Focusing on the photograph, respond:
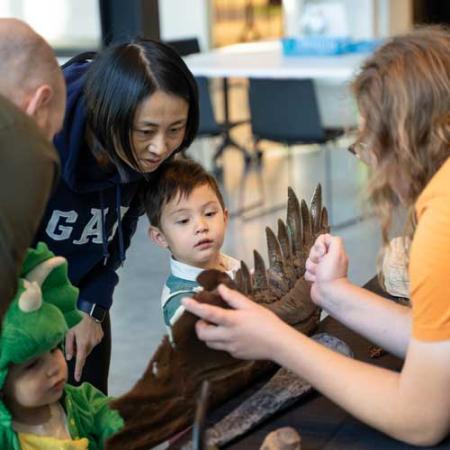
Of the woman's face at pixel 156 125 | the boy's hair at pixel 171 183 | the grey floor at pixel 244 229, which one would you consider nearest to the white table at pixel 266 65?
the grey floor at pixel 244 229

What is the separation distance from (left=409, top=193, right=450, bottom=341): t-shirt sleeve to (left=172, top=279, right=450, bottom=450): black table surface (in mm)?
179

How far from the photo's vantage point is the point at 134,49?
210 centimetres

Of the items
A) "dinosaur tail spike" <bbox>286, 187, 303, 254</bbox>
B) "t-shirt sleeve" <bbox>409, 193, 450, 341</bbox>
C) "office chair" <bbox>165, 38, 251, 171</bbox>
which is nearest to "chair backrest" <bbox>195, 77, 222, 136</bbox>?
"office chair" <bbox>165, 38, 251, 171</bbox>

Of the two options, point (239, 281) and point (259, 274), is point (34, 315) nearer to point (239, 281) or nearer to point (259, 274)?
point (239, 281)

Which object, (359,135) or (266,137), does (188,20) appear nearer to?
(266,137)

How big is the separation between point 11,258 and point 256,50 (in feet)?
18.4

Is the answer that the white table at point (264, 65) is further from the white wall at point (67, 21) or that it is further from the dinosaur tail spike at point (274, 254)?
the dinosaur tail spike at point (274, 254)

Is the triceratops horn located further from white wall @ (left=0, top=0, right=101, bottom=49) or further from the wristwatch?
white wall @ (left=0, top=0, right=101, bottom=49)

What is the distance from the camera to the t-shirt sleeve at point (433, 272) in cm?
143

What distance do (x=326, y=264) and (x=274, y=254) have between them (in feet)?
0.58

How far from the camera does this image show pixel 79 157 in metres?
2.06

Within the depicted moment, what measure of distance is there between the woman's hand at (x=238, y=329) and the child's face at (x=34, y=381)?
0.24 metres

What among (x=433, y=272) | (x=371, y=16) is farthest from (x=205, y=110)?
(x=433, y=272)

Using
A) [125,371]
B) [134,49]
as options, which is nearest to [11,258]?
[134,49]
